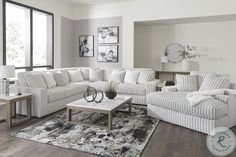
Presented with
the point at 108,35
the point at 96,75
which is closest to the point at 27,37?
the point at 96,75

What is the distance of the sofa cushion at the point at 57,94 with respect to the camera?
14.0 ft

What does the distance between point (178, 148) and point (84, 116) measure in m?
2.04

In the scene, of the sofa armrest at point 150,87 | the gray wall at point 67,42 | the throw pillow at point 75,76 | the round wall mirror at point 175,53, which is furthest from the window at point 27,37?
the round wall mirror at point 175,53

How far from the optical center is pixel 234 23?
20.3 ft

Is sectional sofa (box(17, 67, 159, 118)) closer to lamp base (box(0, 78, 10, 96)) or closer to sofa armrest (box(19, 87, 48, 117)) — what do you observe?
sofa armrest (box(19, 87, 48, 117))

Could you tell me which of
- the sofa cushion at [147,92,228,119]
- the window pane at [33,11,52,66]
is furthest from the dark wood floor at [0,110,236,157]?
the window pane at [33,11,52,66]

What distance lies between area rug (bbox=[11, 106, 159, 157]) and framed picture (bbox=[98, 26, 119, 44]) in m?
3.42

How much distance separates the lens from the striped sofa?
313 centimetres

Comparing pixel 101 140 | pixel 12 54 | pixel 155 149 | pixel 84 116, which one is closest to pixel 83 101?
pixel 84 116

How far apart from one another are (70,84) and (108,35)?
2371 mm

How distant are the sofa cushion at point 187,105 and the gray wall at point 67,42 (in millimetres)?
4031

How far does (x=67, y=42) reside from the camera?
7.18 metres

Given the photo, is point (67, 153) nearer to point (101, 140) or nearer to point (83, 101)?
point (101, 140)

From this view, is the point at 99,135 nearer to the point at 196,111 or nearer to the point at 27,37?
the point at 196,111
